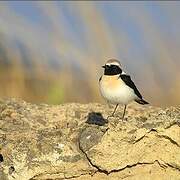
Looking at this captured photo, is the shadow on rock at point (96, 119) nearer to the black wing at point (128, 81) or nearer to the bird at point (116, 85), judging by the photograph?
the bird at point (116, 85)

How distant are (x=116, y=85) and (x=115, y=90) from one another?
5cm

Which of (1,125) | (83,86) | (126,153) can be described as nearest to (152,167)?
(126,153)

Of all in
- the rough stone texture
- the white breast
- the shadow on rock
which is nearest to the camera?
the rough stone texture

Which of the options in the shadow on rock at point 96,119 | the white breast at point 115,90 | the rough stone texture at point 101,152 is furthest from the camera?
the white breast at point 115,90

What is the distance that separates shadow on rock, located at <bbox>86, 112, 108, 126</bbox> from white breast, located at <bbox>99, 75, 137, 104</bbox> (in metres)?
0.14

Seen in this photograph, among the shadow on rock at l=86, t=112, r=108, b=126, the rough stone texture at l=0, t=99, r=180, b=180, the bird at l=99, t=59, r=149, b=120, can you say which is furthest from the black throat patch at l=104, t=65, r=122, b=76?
the rough stone texture at l=0, t=99, r=180, b=180

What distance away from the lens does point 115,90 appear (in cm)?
444

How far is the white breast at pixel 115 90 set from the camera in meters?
4.42

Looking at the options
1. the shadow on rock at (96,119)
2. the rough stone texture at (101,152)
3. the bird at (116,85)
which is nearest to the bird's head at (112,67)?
the bird at (116,85)

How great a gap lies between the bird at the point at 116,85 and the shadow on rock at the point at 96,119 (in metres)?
0.13

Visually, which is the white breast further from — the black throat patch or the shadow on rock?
the shadow on rock

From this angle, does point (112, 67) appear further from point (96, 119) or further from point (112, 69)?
point (96, 119)

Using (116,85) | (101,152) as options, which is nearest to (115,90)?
(116,85)

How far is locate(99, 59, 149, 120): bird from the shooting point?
4.43m
